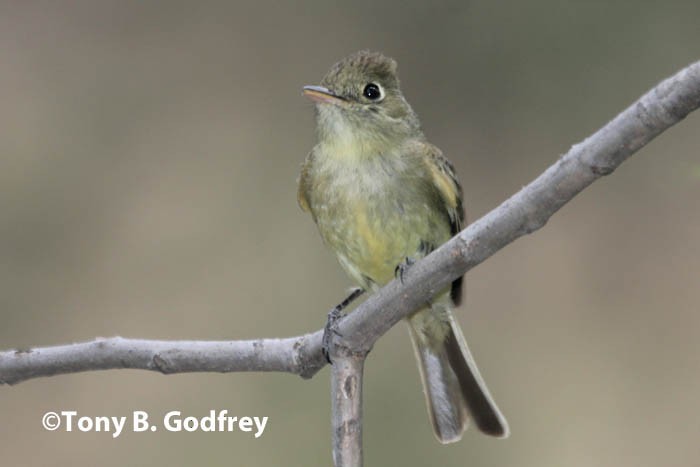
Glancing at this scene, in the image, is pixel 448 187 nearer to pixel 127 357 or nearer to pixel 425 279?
pixel 425 279

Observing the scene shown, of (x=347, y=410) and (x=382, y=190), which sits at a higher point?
(x=382, y=190)

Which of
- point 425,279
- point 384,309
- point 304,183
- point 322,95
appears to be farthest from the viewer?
point 304,183

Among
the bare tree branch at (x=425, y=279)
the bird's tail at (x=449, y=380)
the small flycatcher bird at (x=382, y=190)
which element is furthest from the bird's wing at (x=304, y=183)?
the bare tree branch at (x=425, y=279)

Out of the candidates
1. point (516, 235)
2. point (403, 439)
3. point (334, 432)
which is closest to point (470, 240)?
point (516, 235)

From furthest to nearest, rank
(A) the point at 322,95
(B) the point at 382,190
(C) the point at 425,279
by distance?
(B) the point at 382,190
(A) the point at 322,95
(C) the point at 425,279

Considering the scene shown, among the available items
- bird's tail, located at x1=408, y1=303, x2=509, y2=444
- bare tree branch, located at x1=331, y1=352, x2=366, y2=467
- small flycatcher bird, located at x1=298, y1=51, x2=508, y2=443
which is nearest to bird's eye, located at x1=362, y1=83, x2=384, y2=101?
small flycatcher bird, located at x1=298, y1=51, x2=508, y2=443

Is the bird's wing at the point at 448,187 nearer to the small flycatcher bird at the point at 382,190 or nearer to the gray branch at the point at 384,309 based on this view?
the small flycatcher bird at the point at 382,190

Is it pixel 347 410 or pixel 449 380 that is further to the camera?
pixel 449 380

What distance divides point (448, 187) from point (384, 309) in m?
0.59

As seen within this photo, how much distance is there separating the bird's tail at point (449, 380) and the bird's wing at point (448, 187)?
21cm

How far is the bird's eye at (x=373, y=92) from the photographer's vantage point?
2229mm

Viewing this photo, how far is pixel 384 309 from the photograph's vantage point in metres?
1.73

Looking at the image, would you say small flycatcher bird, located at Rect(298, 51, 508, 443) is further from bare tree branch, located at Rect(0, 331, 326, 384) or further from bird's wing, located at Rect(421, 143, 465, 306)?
bare tree branch, located at Rect(0, 331, 326, 384)

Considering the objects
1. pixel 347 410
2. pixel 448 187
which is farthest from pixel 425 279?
pixel 448 187
